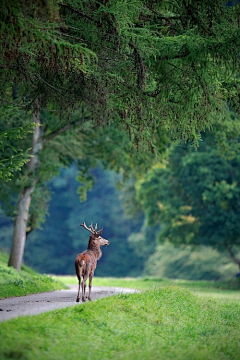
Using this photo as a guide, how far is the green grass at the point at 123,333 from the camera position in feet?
26.9

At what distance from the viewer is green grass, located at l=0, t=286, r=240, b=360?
819 centimetres

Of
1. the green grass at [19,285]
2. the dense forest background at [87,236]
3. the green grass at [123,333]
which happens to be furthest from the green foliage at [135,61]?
the dense forest background at [87,236]

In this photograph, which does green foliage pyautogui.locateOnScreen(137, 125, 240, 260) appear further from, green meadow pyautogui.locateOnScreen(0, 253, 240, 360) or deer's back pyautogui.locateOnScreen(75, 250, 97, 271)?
green meadow pyautogui.locateOnScreen(0, 253, 240, 360)

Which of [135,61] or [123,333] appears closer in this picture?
[123,333]

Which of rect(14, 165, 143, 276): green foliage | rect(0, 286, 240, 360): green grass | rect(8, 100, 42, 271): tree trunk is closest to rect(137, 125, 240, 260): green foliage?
rect(8, 100, 42, 271): tree trunk

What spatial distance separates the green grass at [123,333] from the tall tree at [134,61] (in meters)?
4.26

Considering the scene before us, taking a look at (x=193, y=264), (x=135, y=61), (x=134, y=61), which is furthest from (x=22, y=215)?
(x=193, y=264)

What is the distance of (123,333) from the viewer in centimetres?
983

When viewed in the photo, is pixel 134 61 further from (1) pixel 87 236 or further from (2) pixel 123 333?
(1) pixel 87 236

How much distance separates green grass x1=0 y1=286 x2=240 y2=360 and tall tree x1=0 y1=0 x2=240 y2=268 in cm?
426

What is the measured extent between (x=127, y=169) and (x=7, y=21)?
58.9 ft

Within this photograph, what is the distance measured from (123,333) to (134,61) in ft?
19.4

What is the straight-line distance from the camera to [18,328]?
28.2ft

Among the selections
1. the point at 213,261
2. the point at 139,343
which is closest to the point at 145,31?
the point at 139,343
